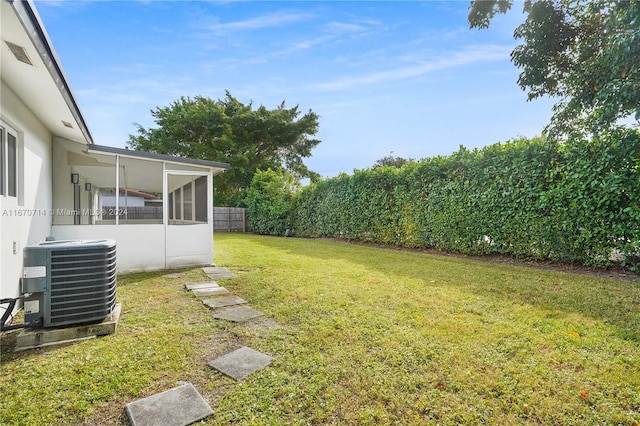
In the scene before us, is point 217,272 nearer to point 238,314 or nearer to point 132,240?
point 132,240

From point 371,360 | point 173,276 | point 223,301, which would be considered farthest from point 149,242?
point 371,360

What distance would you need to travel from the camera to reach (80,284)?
2.96 m

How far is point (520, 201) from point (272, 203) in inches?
478

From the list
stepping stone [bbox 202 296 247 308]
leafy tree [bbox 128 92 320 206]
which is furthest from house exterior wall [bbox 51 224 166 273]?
leafy tree [bbox 128 92 320 206]

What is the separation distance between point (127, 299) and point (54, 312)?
143 cm

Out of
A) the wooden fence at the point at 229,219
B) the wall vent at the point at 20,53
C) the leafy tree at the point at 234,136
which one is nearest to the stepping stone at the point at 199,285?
the wall vent at the point at 20,53

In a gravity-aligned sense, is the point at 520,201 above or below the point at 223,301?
above

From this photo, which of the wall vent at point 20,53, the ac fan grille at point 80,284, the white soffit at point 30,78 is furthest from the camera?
the ac fan grille at point 80,284

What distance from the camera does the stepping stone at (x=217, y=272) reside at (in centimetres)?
580

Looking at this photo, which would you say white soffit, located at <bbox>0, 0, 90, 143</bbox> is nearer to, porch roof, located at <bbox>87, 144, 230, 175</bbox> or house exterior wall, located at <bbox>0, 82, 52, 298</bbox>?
house exterior wall, located at <bbox>0, 82, 52, 298</bbox>

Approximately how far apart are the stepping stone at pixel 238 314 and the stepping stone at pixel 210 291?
0.85m

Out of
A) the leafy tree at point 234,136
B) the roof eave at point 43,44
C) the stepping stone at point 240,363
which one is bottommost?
the stepping stone at point 240,363

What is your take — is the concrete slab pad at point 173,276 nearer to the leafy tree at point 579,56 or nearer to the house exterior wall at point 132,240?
the house exterior wall at point 132,240

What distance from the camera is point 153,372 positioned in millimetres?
2350
